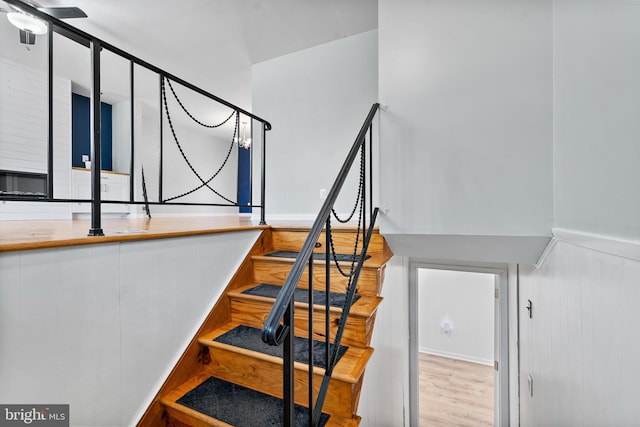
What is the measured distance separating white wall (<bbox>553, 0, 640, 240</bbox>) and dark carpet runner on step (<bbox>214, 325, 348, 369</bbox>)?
1.19 meters

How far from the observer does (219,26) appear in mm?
3148

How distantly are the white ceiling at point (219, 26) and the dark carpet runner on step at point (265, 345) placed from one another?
2857 mm

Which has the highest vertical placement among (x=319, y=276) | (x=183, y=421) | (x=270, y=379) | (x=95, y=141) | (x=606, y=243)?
(x=95, y=141)

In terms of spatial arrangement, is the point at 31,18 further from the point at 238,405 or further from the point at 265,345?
the point at 238,405

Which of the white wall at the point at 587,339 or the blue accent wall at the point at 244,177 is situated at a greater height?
the blue accent wall at the point at 244,177

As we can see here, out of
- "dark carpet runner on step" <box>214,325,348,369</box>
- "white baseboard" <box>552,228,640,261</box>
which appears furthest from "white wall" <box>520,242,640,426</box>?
"dark carpet runner on step" <box>214,325,348,369</box>

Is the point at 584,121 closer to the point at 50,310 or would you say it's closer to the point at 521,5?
the point at 521,5

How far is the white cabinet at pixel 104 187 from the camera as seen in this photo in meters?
4.46

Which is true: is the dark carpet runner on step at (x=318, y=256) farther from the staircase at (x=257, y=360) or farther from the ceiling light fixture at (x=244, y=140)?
the ceiling light fixture at (x=244, y=140)

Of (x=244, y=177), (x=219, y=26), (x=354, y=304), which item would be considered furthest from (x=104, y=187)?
(x=354, y=304)

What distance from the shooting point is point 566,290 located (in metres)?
1.31

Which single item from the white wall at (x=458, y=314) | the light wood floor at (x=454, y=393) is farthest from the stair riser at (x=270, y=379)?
the white wall at (x=458, y=314)

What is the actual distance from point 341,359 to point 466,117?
1549 millimetres

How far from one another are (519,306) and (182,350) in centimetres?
268
